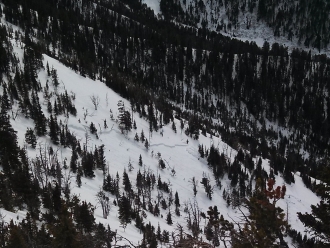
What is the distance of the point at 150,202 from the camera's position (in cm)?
4384

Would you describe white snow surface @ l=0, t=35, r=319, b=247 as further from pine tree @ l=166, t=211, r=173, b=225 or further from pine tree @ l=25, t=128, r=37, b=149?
pine tree @ l=25, t=128, r=37, b=149

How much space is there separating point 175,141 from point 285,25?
14249cm

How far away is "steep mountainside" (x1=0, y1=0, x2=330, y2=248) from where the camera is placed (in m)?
17.7

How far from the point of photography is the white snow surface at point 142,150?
4756 cm

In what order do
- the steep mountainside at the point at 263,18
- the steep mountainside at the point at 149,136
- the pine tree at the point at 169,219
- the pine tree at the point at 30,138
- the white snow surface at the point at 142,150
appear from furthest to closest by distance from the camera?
the steep mountainside at the point at 263,18 → the white snow surface at the point at 142,150 → the pine tree at the point at 169,219 → the pine tree at the point at 30,138 → the steep mountainside at the point at 149,136

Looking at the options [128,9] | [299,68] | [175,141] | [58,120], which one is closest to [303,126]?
[299,68]

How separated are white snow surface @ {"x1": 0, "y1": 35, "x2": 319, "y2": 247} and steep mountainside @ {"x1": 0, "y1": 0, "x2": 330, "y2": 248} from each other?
0.29 metres

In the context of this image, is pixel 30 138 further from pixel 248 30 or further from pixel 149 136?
pixel 248 30

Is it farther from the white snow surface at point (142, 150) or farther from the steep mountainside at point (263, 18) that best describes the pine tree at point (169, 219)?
the steep mountainside at point (263, 18)

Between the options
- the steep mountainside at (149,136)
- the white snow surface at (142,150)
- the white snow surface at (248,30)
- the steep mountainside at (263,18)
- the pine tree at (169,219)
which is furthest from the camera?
the white snow surface at (248,30)

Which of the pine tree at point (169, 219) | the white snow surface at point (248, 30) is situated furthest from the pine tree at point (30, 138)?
the white snow surface at point (248, 30)

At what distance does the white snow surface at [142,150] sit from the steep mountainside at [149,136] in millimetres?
292

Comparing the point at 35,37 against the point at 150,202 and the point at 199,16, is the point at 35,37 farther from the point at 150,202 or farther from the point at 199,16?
the point at 199,16

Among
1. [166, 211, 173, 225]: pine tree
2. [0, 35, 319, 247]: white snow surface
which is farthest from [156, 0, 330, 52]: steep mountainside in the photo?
[166, 211, 173, 225]: pine tree
